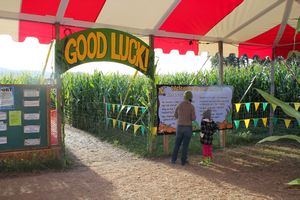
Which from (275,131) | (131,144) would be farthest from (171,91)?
(275,131)

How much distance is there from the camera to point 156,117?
7.77m

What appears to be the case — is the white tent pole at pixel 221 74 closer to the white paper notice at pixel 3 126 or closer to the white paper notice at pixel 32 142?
the white paper notice at pixel 32 142

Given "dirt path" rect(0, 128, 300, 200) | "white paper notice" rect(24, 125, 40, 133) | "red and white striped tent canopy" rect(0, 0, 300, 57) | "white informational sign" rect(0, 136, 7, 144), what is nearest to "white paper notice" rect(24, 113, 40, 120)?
"white paper notice" rect(24, 125, 40, 133)

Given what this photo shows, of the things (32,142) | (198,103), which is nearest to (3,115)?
(32,142)

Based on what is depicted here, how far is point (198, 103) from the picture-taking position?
8.44 m

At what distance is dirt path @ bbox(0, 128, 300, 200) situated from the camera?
5.05 metres

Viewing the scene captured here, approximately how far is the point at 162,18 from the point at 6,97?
3.50m

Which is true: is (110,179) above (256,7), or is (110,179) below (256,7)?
below

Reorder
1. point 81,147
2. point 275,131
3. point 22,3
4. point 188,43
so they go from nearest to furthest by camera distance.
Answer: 1. point 22,3
2. point 188,43
3. point 81,147
4. point 275,131

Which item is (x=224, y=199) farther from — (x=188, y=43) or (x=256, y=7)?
(x=188, y=43)

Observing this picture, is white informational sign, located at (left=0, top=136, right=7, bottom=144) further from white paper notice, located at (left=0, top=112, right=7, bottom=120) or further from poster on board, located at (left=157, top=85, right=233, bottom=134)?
poster on board, located at (left=157, top=85, right=233, bottom=134)

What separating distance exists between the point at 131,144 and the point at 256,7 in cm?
508

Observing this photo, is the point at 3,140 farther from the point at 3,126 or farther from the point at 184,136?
the point at 184,136

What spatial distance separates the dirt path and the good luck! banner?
215cm
